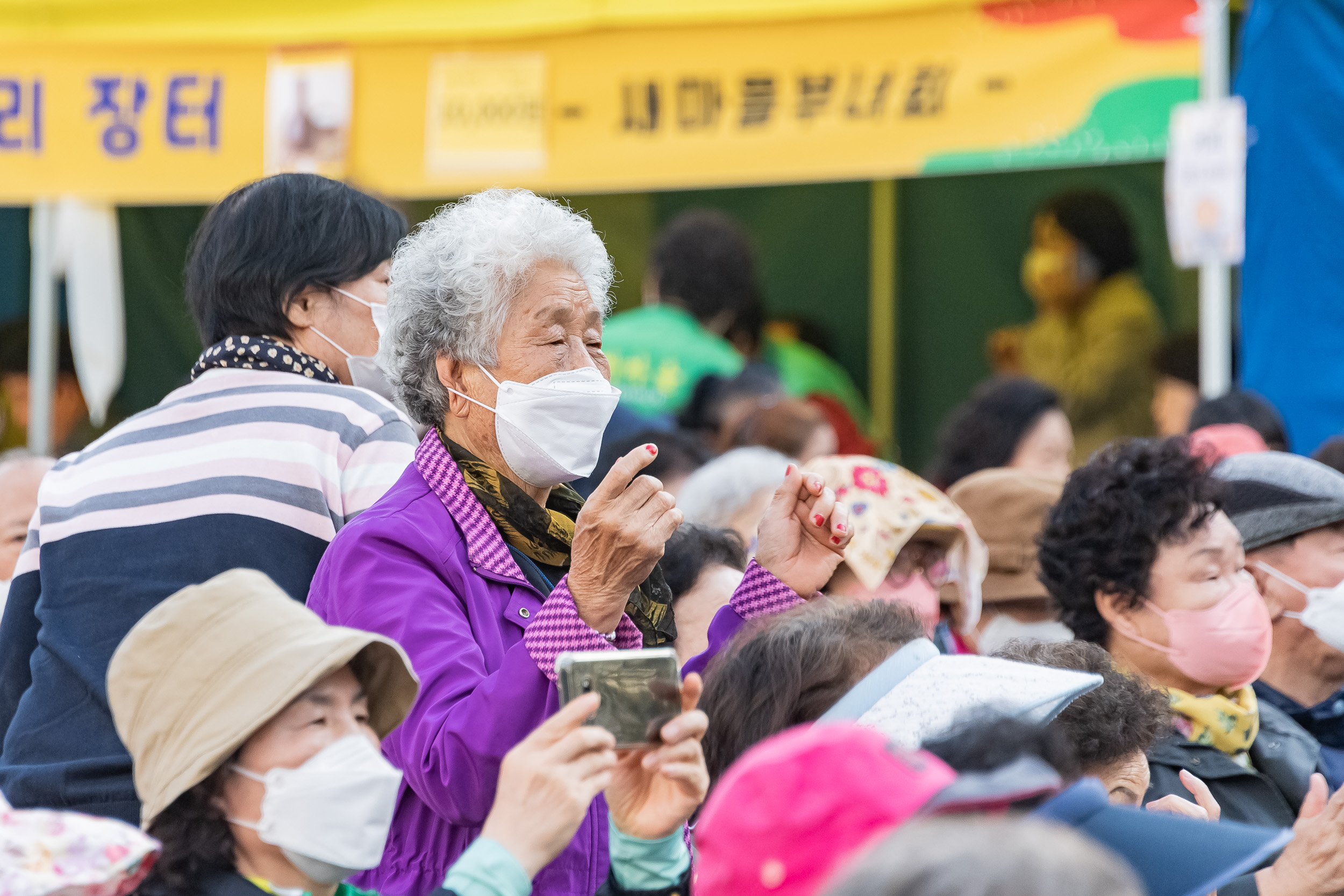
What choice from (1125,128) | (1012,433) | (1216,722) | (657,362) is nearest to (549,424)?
(1216,722)

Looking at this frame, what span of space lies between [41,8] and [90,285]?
1.37 meters

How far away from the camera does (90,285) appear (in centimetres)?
767

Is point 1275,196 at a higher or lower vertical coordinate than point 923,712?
higher

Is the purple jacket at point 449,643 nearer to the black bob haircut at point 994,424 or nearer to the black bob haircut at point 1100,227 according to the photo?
the black bob haircut at point 994,424

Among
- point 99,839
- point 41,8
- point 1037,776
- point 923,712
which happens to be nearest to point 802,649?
point 923,712

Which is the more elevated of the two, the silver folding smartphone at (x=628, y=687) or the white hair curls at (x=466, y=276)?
the white hair curls at (x=466, y=276)

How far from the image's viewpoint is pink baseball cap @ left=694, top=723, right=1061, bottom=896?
63.3 inches

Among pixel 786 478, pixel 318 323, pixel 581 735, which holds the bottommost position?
pixel 581 735

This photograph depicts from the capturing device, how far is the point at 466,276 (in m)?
2.68

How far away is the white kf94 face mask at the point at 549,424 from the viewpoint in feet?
8.73

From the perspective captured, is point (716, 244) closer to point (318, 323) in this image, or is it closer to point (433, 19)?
point (433, 19)

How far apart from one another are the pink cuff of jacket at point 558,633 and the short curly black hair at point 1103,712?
34.0 inches

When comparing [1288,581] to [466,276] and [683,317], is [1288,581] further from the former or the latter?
[683,317]

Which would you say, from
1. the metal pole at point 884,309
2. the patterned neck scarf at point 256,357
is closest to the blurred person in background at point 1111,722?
the patterned neck scarf at point 256,357
